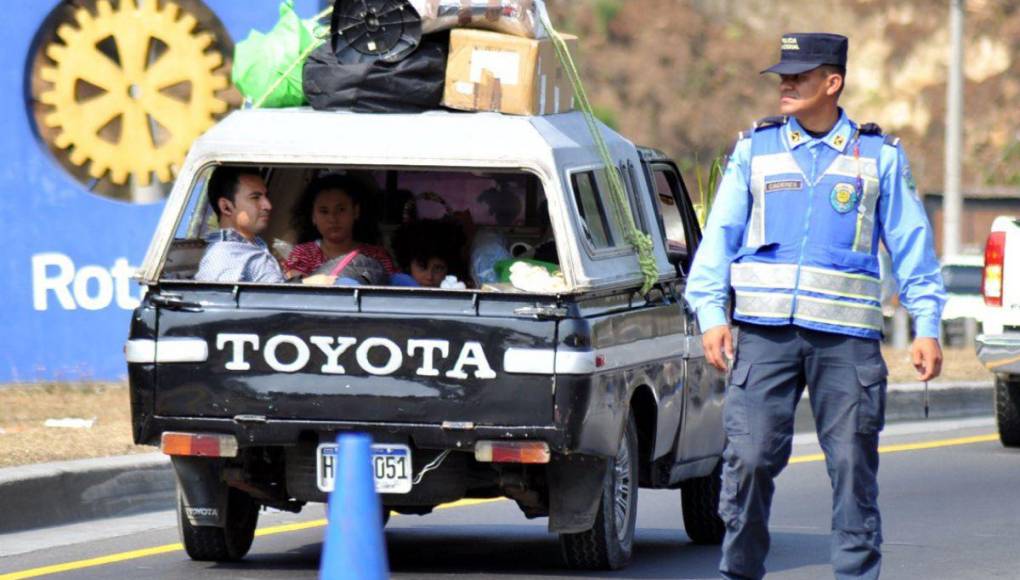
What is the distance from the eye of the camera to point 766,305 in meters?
7.13

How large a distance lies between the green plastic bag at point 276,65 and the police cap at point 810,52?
298 centimetres

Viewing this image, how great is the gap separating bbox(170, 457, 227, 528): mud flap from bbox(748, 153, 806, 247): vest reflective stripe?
2728 mm

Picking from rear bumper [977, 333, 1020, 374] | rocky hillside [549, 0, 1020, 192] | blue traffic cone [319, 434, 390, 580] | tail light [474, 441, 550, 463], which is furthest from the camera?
rocky hillside [549, 0, 1020, 192]

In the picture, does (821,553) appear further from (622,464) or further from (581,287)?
(581,287)

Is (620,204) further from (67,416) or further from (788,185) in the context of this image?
(67,416)

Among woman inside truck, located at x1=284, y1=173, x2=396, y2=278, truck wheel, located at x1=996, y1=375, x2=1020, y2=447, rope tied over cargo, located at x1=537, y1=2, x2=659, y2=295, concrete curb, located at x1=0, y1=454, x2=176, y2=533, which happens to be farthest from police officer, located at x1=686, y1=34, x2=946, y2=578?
truck wheel, located at x1=996, y1=375, x2=1020, y2=447

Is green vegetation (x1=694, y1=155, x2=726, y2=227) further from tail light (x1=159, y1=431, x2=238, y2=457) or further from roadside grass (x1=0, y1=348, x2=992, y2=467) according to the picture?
roadside grass (x1=0, y1=348, x2=992, y2=467)

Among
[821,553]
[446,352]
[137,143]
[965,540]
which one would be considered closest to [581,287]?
[446,352]

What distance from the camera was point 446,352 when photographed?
8.55 metres

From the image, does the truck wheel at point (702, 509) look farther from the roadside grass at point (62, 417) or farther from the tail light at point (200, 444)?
the roadside grass at point (62, 417)

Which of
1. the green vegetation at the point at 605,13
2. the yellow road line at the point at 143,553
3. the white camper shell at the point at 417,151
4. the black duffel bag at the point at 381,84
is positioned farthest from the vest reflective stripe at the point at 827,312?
the green vegetation at the point at 605,13

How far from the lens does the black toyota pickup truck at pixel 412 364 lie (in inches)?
336

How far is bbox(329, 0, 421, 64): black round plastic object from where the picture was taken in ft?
30.9

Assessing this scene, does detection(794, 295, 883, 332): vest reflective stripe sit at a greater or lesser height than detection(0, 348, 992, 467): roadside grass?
greater
